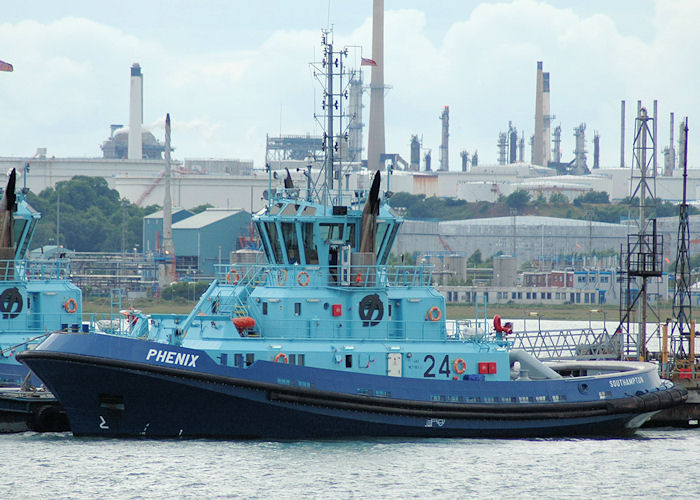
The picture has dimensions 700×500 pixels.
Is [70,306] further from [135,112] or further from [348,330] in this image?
[135,112]

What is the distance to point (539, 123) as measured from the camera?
191250 millimetres

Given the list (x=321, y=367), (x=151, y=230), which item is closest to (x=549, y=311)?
(x=151, y=230)

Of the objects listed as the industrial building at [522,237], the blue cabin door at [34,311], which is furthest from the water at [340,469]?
the industrial building at [522,237]

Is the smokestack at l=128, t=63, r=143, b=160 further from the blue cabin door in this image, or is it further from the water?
the water

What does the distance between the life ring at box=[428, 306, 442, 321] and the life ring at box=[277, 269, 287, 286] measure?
11.8ft

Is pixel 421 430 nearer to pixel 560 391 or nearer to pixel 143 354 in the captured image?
pixel 560 391

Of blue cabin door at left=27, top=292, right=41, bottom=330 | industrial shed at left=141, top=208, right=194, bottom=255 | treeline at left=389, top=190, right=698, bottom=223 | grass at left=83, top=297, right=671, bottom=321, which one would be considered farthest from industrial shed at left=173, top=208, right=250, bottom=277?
blue cabin door at left=27, top=292, right=41, bottom=330

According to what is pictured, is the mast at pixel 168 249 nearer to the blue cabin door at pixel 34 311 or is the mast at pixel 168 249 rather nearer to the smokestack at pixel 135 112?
the blue cabin door at pixel 34 311

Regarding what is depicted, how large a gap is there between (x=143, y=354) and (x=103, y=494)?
4.06m

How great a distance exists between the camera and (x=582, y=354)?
132ft

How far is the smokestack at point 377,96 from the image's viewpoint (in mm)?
148750

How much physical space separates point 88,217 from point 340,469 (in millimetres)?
91194

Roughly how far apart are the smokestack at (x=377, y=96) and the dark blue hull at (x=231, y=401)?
116774mm

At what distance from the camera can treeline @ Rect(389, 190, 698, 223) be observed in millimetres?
147125
